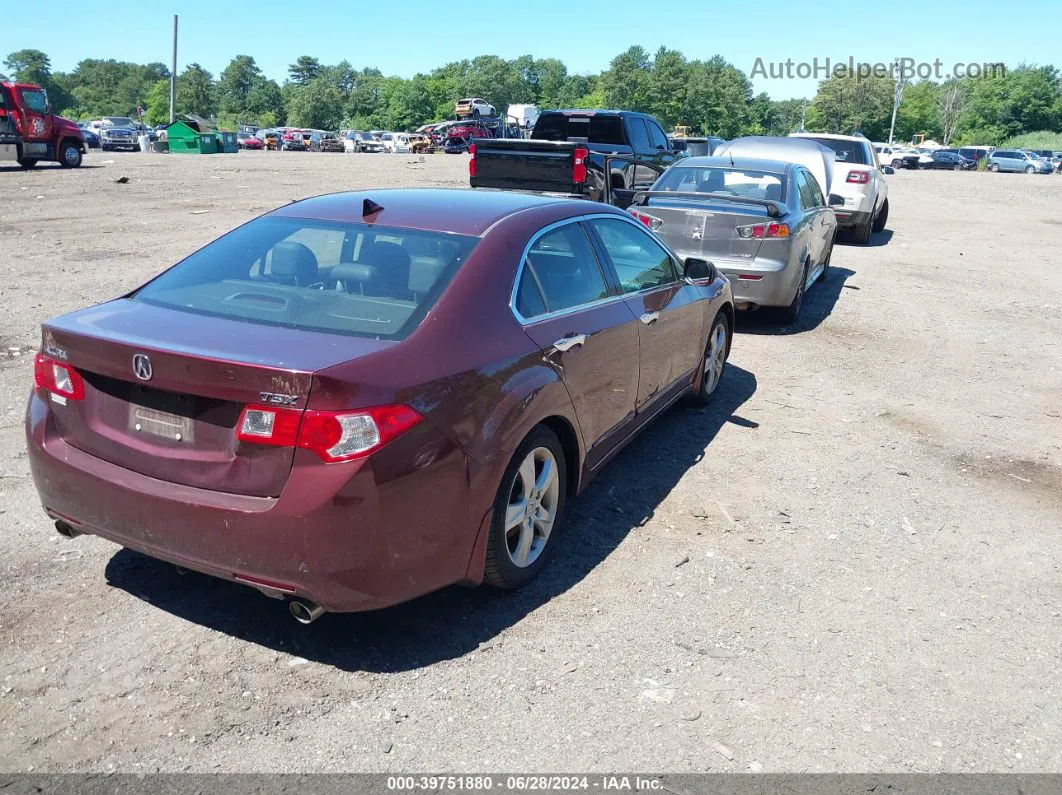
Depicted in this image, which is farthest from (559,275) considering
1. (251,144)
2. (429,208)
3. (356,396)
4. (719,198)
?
(251,144)

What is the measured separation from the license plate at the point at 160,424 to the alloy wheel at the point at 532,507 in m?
1.29

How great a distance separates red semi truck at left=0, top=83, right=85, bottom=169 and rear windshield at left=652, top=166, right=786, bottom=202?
68.4 ft

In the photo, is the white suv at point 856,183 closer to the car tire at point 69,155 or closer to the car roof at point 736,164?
the car roof at point 736,164

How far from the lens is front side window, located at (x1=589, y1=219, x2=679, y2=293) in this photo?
505 cm

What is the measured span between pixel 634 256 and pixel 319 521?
297 centimetres

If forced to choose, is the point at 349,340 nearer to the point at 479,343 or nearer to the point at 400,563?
the point at 479,343

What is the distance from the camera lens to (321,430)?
3.02 metres

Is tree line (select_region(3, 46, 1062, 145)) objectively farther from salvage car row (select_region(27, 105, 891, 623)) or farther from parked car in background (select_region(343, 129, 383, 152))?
salvage car row (select_region(27, 105, 891, 623))

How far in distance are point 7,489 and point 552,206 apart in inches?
127

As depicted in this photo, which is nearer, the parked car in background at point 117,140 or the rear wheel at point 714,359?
the rear wheel at point 714,359

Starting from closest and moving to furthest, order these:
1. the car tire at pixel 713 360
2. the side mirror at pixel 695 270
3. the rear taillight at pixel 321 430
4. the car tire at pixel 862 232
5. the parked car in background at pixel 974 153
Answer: the rear taillight at pixel 321 430 < the side mirror at pixel 695 270 < the car tire at pixel 713 360 < the car tire at pixel 862 232 < the parked car in background at pixel 974 153

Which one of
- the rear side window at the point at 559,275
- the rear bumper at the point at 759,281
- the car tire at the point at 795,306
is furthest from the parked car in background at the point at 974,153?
the rear side window at the point at 559,275

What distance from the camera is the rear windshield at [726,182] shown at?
32.3 ft

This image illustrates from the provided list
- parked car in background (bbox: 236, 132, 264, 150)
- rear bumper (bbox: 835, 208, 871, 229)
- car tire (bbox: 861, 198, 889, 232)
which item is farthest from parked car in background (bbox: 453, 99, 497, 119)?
rear bumper (bbox: 835, 208, 871, 229)
